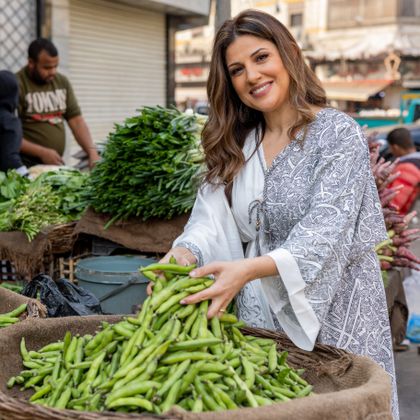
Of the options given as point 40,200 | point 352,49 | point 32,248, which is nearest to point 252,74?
point 32,248

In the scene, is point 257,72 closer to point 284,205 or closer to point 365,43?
point 284,205

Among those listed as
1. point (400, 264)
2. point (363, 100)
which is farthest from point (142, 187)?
point (363, 100)

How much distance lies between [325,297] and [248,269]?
421mm

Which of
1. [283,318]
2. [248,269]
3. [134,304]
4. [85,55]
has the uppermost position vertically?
[85,55]

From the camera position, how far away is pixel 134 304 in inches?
192

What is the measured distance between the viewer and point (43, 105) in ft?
24.6

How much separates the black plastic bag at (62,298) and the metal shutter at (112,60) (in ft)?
26.5

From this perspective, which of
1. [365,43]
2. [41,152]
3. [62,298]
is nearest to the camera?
[62,298]

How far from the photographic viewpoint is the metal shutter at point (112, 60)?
39.9 ft

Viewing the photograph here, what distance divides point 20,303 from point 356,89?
1439 inches

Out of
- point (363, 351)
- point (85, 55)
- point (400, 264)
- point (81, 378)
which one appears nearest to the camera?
point (81, 378)

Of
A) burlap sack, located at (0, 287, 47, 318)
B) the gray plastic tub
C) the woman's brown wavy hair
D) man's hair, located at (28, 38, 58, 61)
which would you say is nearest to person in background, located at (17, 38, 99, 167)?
man's hair, located at (28, 38, 58, 61)

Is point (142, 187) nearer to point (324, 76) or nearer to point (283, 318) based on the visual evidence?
point (283, 318)

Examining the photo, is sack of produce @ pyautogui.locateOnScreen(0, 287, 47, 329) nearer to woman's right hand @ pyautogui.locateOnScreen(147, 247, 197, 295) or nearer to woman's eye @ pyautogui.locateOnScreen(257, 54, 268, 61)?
woman's right hand @ pyautogui.locateOnScreen(147, 247, 197, 295)
